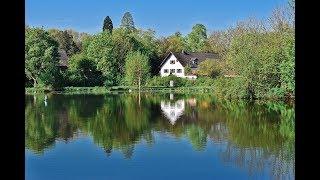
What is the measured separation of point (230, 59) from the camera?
31.7 meters

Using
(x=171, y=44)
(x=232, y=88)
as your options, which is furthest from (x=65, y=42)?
(x=232, y=88)

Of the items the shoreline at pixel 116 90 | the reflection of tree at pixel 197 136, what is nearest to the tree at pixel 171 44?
the shoreline at pixel 116 90

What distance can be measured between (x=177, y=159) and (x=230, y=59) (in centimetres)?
2068

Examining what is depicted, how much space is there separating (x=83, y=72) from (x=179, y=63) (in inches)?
520

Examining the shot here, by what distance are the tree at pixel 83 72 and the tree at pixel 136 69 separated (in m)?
2.79

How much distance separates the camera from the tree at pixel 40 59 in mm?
39125

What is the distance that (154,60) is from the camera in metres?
52.0

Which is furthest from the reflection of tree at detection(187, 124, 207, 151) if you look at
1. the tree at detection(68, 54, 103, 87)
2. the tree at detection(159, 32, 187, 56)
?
the tree at detection(159, 32, 187, 56)

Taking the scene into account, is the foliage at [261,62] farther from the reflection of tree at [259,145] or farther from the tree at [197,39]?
the tree at [197,39]

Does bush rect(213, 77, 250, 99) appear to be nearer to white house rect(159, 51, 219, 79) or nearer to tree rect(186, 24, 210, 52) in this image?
white house rect(159, 51, 219, 79)

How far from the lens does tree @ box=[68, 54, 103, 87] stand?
4328cm
